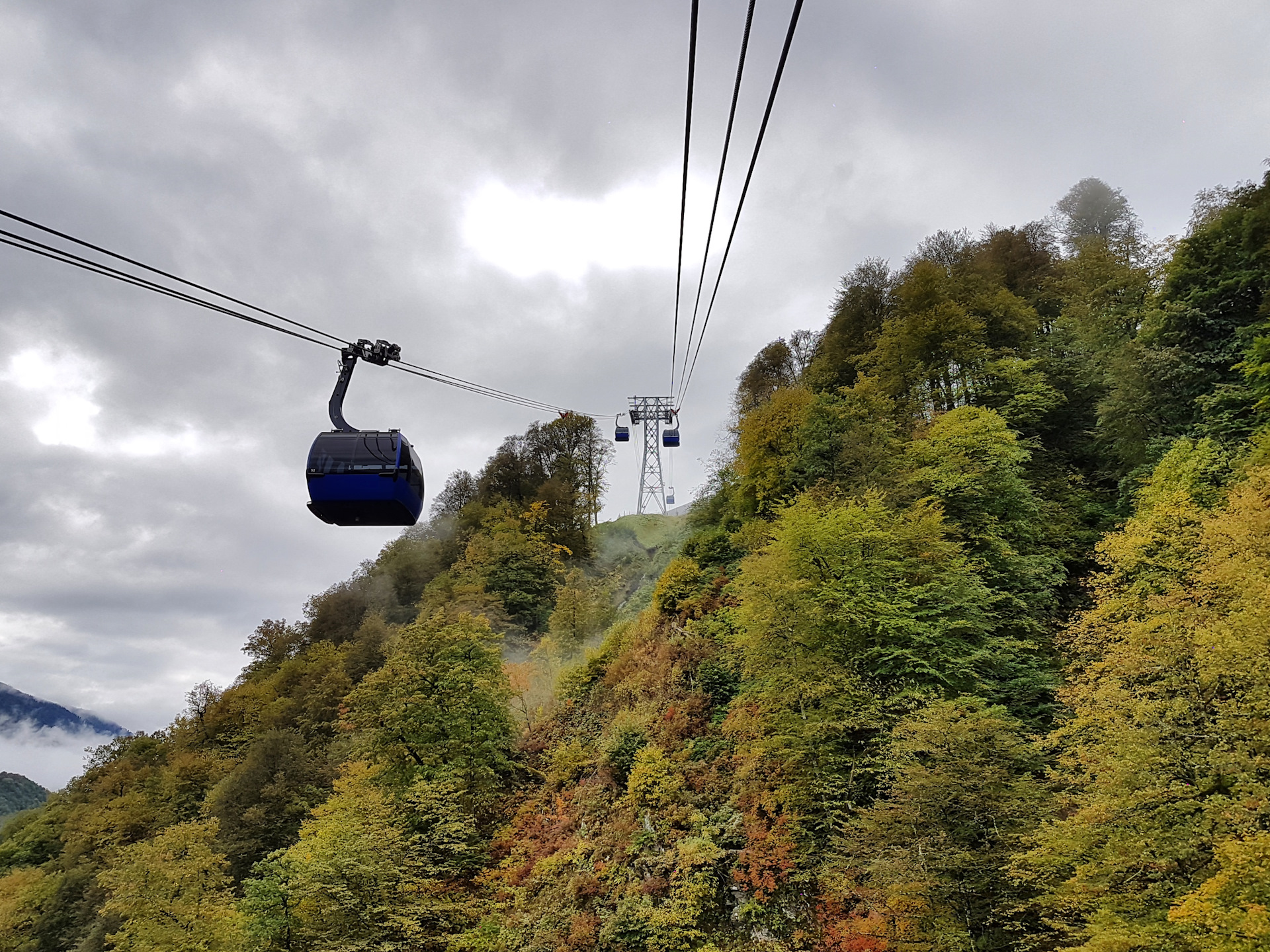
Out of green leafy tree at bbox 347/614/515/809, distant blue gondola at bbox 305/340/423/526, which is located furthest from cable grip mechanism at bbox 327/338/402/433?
green leafy tree at bbox 347/614/515/809

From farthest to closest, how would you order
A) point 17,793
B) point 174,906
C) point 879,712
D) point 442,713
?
point 17,793 → point 442,713 → point 174,906 → point 879,712

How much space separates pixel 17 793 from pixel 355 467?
8563 inches

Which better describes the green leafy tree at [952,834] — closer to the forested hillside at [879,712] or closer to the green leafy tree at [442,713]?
the forested hillside at [879,712]

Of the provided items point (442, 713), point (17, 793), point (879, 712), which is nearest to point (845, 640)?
point (879, 712)

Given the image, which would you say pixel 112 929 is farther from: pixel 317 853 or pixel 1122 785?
pixel 1122 785

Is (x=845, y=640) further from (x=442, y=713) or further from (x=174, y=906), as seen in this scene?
(x=174, y=906)

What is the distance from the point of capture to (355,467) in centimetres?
1127

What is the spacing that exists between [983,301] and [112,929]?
187 ft

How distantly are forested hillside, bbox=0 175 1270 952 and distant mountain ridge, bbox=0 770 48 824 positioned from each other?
157 metres

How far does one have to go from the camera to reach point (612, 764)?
22.5 metres

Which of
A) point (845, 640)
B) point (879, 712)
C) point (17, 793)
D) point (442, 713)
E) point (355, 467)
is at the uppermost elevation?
point (355, 467)

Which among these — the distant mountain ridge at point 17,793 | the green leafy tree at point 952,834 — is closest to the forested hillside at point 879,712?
the green leafy tree at point 952,834

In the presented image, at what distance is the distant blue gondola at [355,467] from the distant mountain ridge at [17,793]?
197 meters

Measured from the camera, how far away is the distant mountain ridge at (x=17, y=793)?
14212cm
